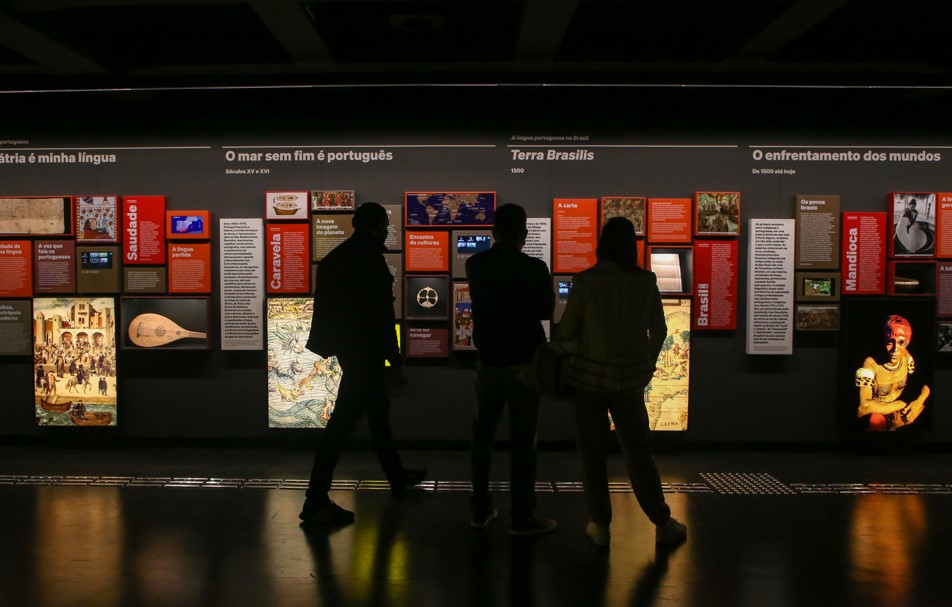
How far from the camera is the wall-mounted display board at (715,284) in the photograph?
5922mm

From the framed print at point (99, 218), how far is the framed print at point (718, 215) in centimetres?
494

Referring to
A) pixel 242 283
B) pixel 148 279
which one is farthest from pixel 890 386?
pixel 148 279

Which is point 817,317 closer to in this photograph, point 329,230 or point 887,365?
point 887,365

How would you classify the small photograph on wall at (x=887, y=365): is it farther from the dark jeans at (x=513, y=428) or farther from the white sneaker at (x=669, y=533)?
the dark jeans at (x=513, y=428)

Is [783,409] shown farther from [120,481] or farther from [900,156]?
[120,481]

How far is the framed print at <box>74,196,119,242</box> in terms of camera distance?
599 centimetres

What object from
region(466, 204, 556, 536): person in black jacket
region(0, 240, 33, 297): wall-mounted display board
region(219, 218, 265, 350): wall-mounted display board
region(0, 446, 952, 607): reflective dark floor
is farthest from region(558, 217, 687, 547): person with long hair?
region(0, 240, 33, 297): wall-mounted display board

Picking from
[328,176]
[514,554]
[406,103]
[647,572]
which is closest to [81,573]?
[514,554]

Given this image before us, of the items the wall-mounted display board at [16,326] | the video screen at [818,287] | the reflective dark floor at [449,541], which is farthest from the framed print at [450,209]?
the wall-mounted display board at [16,326]

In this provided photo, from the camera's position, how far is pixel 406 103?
19.7 ft

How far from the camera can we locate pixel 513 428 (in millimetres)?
3818

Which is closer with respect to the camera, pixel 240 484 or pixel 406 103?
pixel 240 484

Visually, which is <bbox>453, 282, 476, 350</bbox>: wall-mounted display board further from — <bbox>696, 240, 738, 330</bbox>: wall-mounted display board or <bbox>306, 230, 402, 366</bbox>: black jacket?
<bbox>696, 240, 738, 330</bbox>: wall-mounted display board

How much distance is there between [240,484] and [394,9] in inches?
Result: 139
